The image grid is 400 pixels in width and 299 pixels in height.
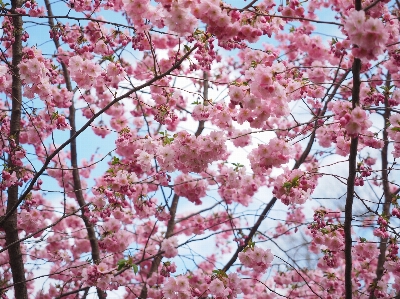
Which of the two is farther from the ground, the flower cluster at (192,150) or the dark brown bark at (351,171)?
the flower cluster at (192,150)

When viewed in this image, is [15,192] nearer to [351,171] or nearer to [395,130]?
[351,171]

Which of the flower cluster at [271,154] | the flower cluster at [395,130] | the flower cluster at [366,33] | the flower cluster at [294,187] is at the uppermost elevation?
the flower cluster at [271,154]

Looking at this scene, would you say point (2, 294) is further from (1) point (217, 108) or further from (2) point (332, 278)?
(2) point (332, 278)

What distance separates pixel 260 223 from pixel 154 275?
73.1 inches

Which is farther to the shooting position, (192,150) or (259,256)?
(259,256)

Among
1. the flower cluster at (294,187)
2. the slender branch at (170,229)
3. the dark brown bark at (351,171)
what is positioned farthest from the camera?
the slender branch at (170,229)

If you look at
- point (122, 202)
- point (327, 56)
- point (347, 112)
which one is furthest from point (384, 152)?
point (122, 202)

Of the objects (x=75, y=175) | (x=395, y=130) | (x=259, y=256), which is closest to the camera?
(x=395, y=130)

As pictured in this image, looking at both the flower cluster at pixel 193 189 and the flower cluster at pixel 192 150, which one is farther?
the flower cluster at pixel 193 189

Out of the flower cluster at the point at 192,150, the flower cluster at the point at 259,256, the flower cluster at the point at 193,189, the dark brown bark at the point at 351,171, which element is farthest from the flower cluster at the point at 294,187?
the flower cluster at the point at 193,189

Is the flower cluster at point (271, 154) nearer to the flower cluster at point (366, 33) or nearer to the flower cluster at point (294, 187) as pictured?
the flower cluster at point (294, 187)

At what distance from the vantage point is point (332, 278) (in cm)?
475

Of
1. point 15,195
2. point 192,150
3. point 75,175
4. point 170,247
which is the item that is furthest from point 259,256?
point 75,175

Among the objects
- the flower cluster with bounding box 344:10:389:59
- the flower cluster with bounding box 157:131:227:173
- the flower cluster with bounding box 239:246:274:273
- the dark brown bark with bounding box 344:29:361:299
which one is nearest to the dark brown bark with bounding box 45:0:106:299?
the flower cluster with bounding box 157:131:227:173
